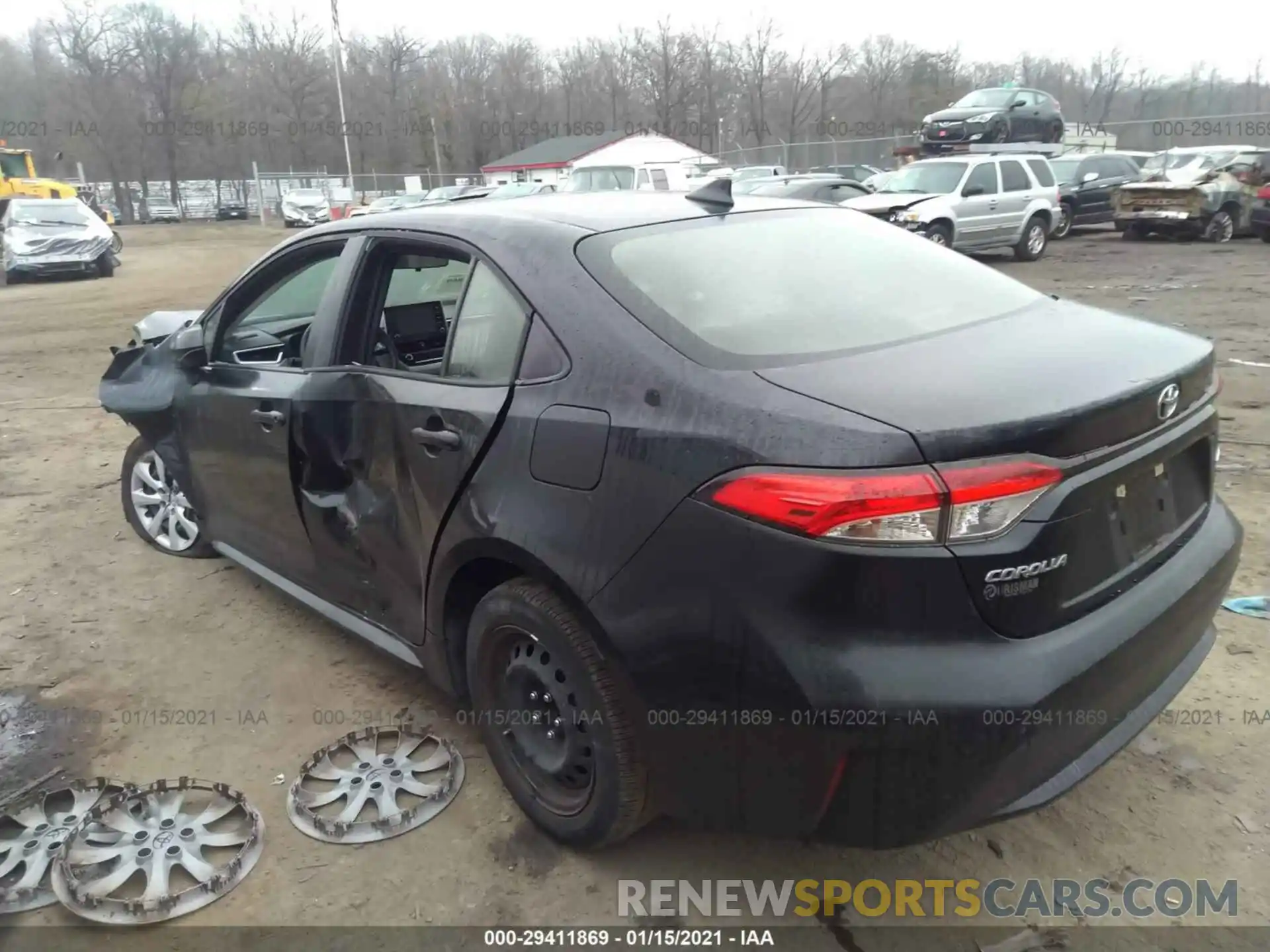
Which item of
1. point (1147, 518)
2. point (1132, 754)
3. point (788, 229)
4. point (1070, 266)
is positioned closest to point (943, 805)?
point (1147, 518)

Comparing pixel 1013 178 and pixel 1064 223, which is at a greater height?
pixel 1013 178

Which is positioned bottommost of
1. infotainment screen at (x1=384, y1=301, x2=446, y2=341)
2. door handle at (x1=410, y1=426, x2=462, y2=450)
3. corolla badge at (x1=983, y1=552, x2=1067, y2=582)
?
corolla badge at (x1=983, y1=552, x2=1067, y2=582)

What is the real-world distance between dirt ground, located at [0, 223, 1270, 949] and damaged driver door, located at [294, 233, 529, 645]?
15.3 inches

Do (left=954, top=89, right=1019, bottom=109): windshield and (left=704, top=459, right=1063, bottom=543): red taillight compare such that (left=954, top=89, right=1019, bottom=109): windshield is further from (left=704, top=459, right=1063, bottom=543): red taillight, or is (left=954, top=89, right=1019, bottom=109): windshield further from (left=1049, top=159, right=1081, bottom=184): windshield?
(left=704, top=459, right=1063, bottom=543): red taillight

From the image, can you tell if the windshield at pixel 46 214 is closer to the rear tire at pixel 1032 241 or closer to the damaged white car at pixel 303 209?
the rear tire at pixel 1032 241

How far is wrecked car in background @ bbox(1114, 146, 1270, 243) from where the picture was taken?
17.4 m

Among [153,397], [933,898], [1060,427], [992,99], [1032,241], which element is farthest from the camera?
[992,99]

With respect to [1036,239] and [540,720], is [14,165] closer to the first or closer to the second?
[1036,239]

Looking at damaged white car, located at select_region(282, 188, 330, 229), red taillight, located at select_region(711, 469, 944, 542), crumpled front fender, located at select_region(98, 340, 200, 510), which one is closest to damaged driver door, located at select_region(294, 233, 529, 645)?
red taillight, located at select_region(711, 469, 944, 542)

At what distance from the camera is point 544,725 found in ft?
8.34

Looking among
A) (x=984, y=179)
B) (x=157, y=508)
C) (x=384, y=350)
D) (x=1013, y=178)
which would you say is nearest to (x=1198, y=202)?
(x=1013, y=178)

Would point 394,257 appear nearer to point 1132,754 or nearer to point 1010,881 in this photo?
point 1010,881

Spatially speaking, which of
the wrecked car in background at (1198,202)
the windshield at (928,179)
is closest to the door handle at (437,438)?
the windshield at (928,179)

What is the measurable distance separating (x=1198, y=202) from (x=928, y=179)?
20.2ft
